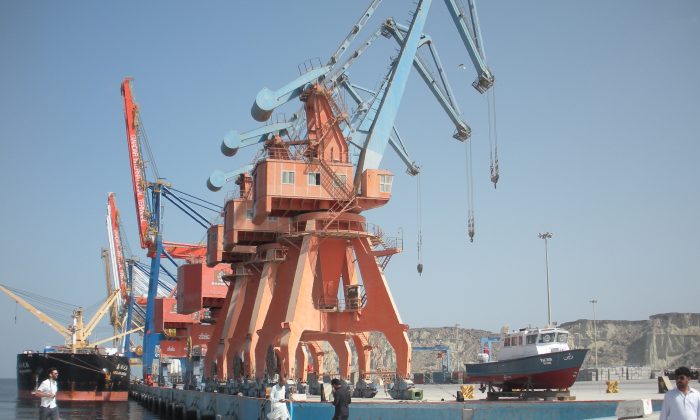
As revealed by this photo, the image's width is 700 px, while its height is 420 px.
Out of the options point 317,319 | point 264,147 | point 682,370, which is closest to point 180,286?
point 264,147

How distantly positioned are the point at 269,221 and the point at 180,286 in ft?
76.4

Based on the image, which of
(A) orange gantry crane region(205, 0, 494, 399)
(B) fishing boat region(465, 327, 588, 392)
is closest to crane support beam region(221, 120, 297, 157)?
(A) orange gantry crane region(205, 0, 494, 399)

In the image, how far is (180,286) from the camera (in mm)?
63156

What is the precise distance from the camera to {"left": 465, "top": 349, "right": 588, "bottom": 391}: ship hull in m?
32.3

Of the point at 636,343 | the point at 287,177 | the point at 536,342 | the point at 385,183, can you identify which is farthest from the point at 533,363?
the point at 636,343

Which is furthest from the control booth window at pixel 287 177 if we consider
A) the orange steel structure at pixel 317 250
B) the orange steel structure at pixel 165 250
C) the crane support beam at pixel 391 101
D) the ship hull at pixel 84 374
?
the ship hull at pixel 84 374

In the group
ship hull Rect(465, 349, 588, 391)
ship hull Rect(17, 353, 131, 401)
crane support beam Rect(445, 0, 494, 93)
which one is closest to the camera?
ship hull Rect(465, 349, 588, 391)

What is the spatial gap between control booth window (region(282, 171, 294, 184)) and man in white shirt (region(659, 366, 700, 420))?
2849 cm

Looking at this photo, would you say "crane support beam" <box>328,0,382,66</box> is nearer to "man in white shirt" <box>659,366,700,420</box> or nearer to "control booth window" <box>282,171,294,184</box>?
"control booth window" <box>282,171,294,184</box>

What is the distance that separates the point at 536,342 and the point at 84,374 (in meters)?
51.5

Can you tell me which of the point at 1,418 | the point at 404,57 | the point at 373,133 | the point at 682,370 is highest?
the point at 404,57

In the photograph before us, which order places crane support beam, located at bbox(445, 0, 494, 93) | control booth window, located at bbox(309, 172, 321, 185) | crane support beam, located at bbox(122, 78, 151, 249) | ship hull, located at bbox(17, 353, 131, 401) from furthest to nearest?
crane support beam, located at bbox(122, 78, 151, 249) < ship hull, located at bbox(17, 353, 131, 401) < crane support beam, located at bbox(445, 0, 494, 93) < control booth window, located at bbox(309, 172, 321, 185)

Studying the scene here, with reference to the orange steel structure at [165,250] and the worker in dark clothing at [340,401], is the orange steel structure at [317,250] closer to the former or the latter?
the worker in dark clothing at [340,401]

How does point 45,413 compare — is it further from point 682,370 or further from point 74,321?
point 74,321
